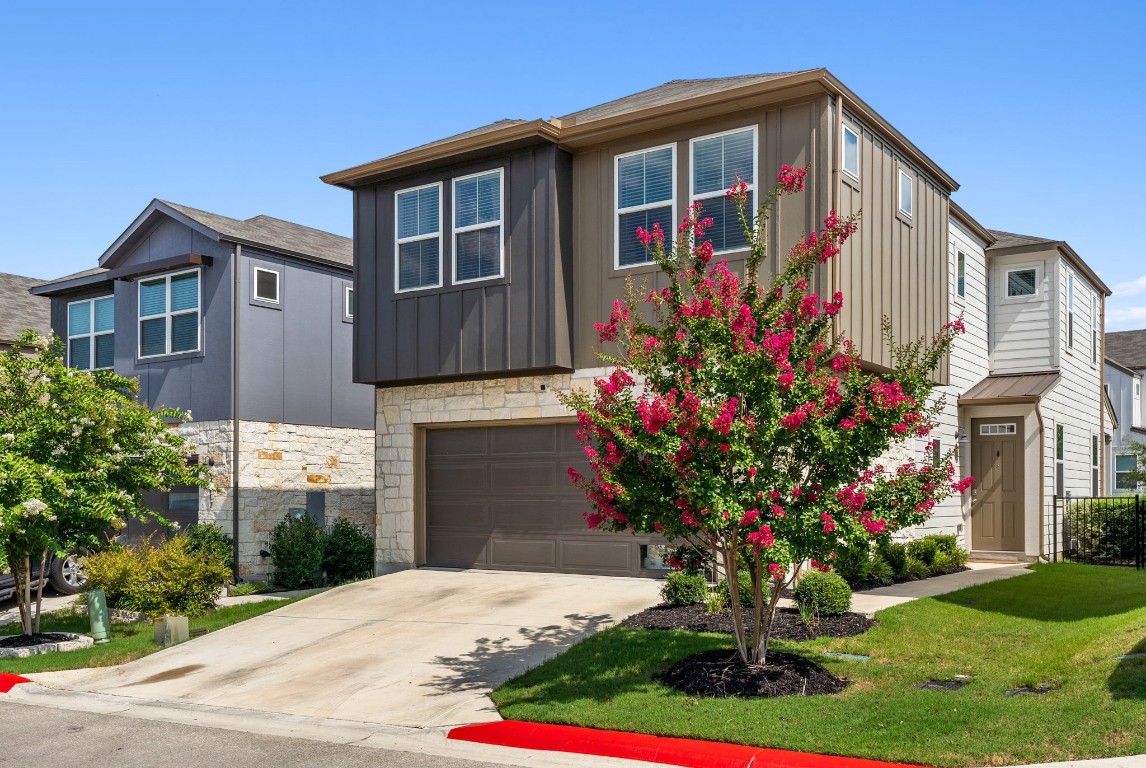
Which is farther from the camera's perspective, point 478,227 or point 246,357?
point 246,357

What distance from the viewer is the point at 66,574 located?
61.6ft

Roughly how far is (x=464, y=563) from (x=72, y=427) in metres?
6.24

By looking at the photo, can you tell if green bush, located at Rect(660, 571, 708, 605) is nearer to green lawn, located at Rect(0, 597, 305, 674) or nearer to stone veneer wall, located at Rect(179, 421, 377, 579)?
green lawn, located at Rect(0, 597, 305, 674)

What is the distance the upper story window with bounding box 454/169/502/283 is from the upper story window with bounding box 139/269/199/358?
6.71 metres

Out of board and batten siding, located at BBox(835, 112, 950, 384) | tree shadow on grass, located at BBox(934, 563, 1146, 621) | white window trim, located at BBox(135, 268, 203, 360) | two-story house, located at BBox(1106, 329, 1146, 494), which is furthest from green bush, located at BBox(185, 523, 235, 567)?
two-story house, located at BBox(1106, 329, 1146, 494)

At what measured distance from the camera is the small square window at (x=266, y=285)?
19.9 metres

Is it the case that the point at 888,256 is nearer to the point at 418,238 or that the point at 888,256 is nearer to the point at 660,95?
the point at 660,95

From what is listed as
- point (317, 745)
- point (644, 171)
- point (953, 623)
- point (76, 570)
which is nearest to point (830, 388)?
point (953, 623)

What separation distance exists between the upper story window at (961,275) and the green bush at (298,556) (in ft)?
41.2

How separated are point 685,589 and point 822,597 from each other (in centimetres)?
169

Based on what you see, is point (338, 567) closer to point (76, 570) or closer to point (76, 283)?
point (76, 570)

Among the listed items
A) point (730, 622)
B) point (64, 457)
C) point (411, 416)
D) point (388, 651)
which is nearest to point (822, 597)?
point (730, 622)

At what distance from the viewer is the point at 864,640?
1066 centimetres

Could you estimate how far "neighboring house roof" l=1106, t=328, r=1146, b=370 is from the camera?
Answer: 120ft
